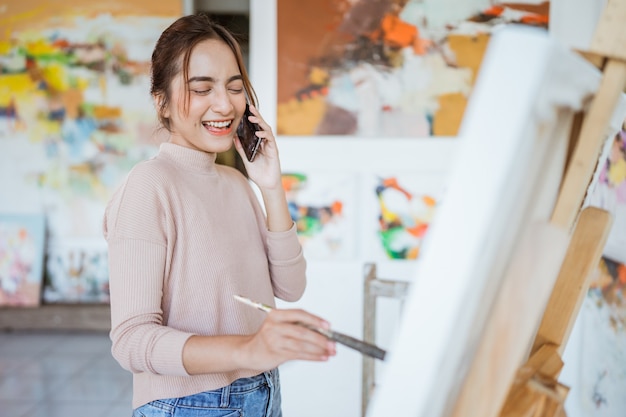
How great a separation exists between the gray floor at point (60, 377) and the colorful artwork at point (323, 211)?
129cm

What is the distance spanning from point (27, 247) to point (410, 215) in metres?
2.82

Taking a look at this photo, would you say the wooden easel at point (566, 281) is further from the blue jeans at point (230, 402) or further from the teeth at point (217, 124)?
the teeth at point (217, 124)

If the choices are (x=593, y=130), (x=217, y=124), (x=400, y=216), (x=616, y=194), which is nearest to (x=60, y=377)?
(x=400, y=216)

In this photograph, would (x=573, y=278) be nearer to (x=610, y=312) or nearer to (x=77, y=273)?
(x=610, y=312)

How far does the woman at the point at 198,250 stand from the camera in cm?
91

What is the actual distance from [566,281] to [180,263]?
64 cm

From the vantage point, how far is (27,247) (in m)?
4.13

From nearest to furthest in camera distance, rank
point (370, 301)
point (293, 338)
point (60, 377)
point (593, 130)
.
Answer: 1. point (593, 130)
2. point (293, 338)
3. point (370, 301)
4. point (60, 377)

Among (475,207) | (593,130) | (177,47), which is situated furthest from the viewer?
(177,47)

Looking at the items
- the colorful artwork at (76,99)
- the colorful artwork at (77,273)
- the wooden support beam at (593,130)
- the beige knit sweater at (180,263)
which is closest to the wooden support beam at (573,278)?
the wooden support beam at (593,130)

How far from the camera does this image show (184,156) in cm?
118

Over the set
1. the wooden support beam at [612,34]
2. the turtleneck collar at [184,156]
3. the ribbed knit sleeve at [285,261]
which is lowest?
the ribbed knit sleeve at [285,261]

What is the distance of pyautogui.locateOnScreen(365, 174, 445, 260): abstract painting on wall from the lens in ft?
9.58

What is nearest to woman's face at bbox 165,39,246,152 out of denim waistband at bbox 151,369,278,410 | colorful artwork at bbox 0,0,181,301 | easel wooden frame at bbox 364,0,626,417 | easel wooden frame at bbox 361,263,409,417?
denim waistband at bbox 151,369,278,410
